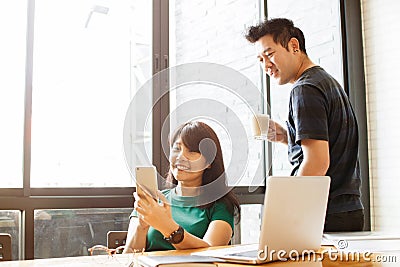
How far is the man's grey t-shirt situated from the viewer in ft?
5.81

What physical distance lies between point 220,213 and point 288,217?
2.23 ft

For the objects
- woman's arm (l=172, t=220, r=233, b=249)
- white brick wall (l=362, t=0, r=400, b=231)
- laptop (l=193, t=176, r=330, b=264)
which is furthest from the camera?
white brick wall (l=362, t=0, r=400, b=231)

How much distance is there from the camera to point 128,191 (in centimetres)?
263

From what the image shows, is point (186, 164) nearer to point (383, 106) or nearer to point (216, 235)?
point (216, 235)

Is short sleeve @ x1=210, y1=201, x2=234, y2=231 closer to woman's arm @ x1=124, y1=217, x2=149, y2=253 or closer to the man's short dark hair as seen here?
woman's arm @ x1=124, y1=217, x2=149, y2=253

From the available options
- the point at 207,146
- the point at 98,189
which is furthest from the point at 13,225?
the point at 207,146

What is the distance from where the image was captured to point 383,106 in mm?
3201

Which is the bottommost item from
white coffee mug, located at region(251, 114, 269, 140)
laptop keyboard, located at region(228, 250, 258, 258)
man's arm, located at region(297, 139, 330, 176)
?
laptop keyboard, located at region(228, 250, 258, 258)

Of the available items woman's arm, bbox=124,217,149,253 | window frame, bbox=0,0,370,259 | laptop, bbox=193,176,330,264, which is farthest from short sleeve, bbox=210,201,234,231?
laptop, bbox=193,176,330,264

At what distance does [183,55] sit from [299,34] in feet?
3.45

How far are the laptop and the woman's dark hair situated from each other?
1.70 feet

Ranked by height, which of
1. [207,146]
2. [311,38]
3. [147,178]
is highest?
[311,38]

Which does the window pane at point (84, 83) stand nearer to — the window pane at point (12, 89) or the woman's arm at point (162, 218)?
the window pane at point (12, 89)

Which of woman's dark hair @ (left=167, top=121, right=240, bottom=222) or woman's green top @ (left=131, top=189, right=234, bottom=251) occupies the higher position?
woman's dark hair @ (left=167, top=121, right=240, bottom=222)
